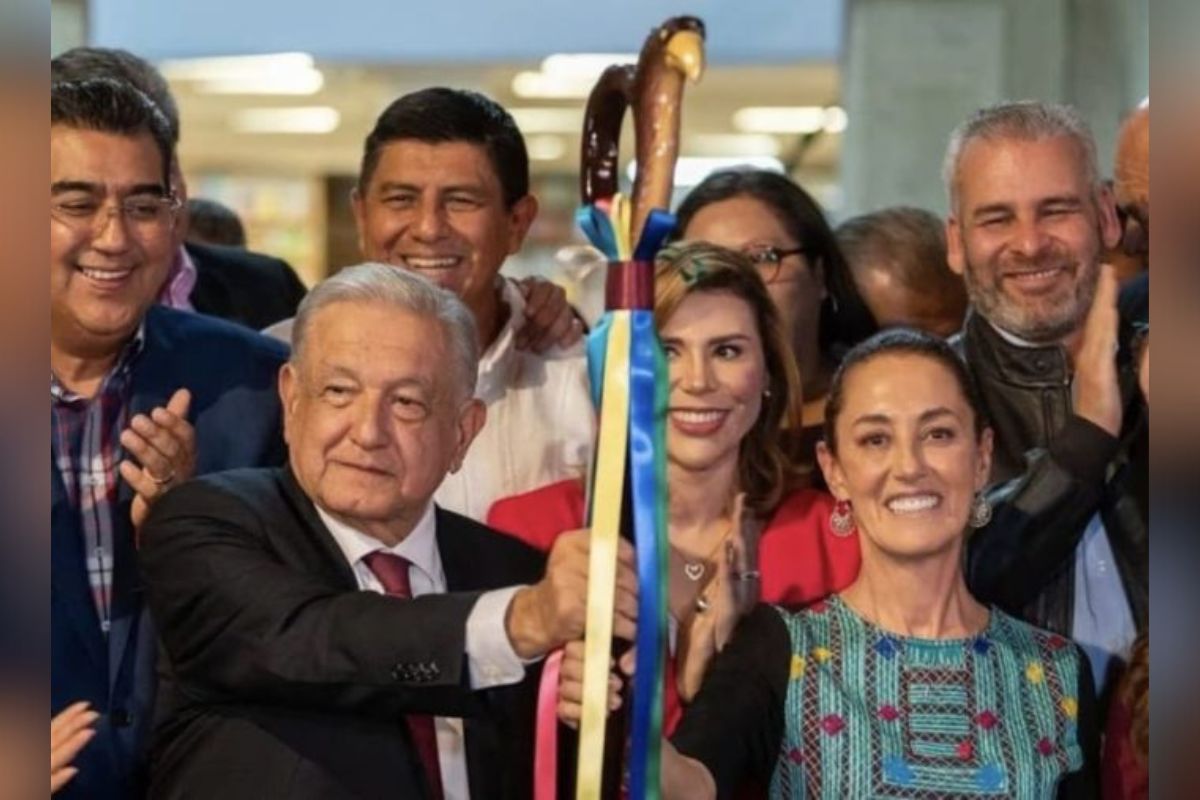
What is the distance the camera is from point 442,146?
96.2 inches

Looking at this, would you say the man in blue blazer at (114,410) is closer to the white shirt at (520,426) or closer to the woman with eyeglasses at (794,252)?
the white shirt at (520,426)

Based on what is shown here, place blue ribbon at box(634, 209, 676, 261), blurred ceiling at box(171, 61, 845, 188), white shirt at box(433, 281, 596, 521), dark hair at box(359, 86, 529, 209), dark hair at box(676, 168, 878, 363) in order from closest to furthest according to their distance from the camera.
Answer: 1. blue ribbon at box(634, 209, 676, 261)
2. white shirt at box(433, 281, 596, 521)
3. dark hair at box(359, 86, 529, 209)
4. dark hair at box(676, 168, 878, 363)
5. blurred ceiling at box(171, 61, 845, 188)

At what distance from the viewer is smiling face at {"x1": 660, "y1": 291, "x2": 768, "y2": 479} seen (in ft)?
7.21

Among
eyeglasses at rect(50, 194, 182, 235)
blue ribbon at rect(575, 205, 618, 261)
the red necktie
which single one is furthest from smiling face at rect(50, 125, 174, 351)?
blue ribbon at rect(575, 205, 618, 261)

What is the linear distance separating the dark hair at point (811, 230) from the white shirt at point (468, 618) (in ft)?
2.37

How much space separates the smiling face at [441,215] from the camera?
2.42 meters

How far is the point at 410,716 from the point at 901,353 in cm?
56

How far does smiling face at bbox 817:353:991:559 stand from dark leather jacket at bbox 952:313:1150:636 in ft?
0.29

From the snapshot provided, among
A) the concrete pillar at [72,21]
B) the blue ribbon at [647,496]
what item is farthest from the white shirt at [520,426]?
the concrete pillar at [72,21]

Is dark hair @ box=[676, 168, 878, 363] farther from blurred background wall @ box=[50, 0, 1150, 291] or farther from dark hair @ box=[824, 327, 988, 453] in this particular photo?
blurred background wall @ box=[50, 0, 1150, 291]

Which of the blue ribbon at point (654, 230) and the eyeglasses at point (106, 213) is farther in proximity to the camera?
the eyeglasses at point (106, 213)

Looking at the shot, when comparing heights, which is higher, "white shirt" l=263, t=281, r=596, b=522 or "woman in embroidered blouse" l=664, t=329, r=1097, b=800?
"white shirt" l=263, t=281, r=596, b=522

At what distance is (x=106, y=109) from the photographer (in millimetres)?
2082

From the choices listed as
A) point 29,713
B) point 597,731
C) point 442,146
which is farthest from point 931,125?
point 29,713
